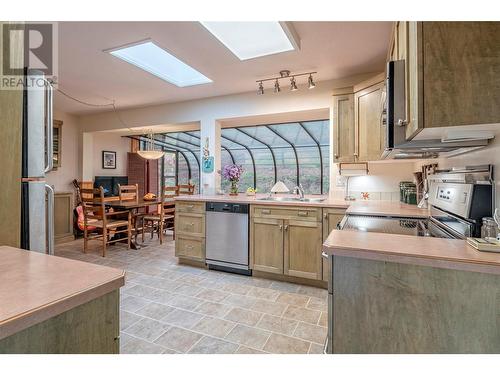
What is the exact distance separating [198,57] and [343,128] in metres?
1.73

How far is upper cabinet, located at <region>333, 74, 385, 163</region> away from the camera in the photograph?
8.84 ft

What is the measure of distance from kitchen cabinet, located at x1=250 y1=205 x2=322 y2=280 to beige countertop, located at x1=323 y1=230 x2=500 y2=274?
146cm

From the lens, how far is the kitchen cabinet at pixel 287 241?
2789 millimetres

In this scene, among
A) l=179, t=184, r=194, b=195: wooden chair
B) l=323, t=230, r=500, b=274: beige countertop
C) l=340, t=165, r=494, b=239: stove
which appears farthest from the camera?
l=179, t=184, r=194, b=195: wooden chair

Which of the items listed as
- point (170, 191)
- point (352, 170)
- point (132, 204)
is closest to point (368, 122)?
point (352, 170)

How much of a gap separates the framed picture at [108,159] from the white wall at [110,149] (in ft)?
0.22

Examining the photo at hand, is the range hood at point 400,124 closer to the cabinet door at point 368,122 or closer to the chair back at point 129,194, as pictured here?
the cabinet door at point 368,122

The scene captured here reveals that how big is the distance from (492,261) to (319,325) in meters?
1.43

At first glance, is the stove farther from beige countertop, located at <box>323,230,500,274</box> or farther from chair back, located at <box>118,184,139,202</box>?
chair back, located at <box>118,184,139,202</box>

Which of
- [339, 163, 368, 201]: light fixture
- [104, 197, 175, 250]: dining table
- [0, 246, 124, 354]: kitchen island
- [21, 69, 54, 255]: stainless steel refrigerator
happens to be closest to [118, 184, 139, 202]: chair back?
[104, 197, 175, 250]: dining table

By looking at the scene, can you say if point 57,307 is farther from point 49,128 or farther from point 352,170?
point 352,170

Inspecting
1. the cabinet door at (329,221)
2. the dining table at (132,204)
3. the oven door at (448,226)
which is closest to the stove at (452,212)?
the oven door at (448,226)
